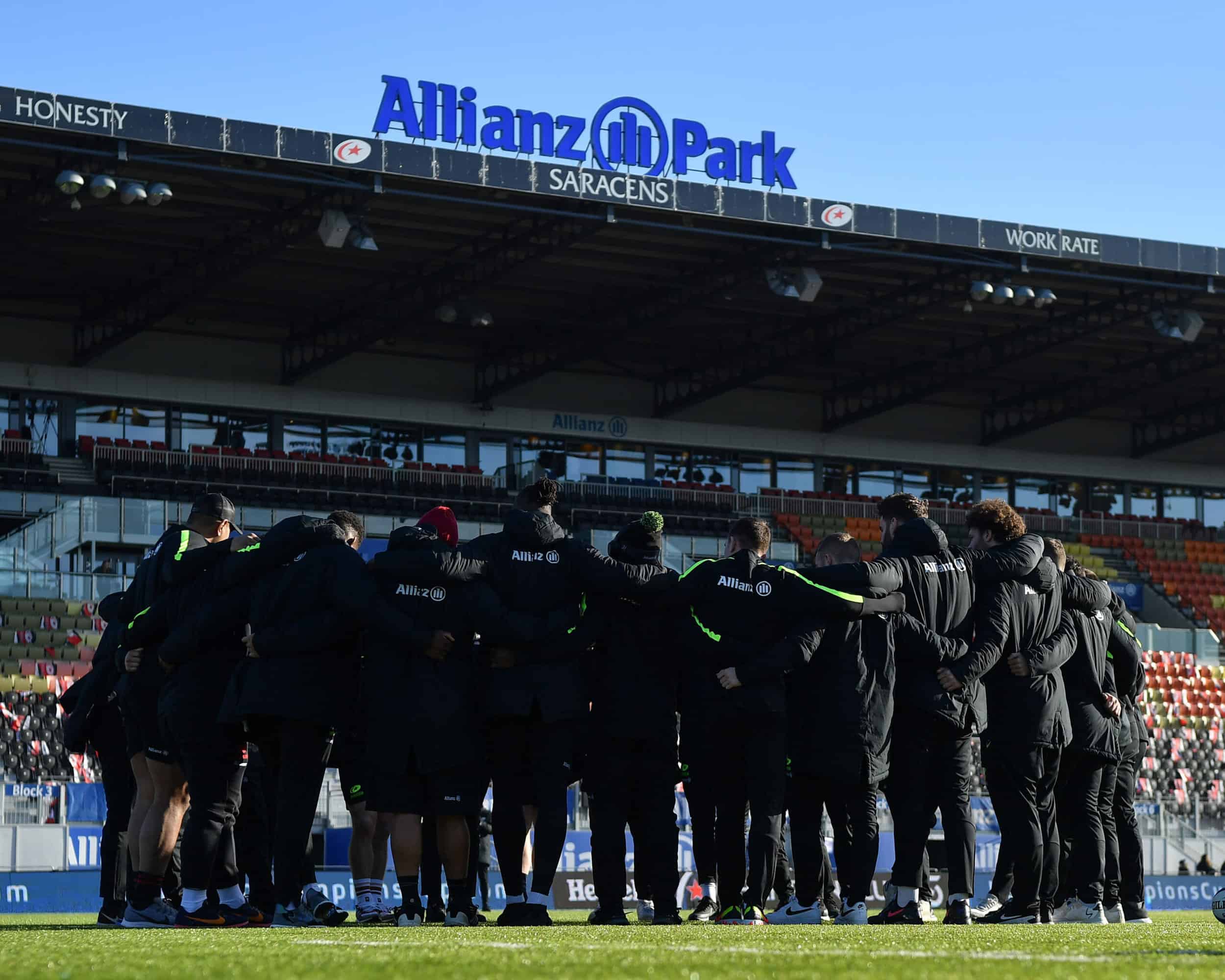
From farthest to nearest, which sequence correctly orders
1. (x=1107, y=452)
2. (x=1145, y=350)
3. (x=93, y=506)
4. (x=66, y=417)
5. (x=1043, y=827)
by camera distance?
(x=1107, y=452) < (x=1145, y=350) < (x=66, y=417) < (x=93, y=506) < (x=1043, y=827)

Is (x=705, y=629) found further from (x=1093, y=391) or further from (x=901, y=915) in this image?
(x=1093, y=391)

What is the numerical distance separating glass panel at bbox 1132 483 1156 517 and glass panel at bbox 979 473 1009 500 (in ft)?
11.8

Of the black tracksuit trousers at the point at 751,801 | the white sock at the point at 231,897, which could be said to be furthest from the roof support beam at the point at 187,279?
the white sock at the point at 231,897

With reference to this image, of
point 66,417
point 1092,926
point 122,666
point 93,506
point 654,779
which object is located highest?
point 66,417

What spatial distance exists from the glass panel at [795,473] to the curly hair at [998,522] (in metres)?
29.4

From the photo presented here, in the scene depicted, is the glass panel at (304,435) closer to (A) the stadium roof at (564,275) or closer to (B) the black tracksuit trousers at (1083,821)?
(A) the stadium roof at (564,275)

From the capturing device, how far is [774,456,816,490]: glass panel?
125ft

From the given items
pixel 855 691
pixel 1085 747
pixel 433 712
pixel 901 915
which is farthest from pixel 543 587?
pixel 1085 747

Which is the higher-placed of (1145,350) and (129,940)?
(1145,350)

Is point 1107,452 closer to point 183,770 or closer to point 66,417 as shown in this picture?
point 66,417

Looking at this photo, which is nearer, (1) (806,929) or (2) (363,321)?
(1) (806,929)

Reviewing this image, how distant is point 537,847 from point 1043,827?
102 inches

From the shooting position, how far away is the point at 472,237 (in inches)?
1133

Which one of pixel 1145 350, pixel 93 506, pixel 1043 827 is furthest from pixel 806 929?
pixel 1145 350
